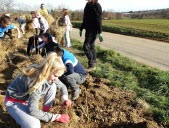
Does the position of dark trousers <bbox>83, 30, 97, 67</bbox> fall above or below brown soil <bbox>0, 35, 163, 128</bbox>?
above

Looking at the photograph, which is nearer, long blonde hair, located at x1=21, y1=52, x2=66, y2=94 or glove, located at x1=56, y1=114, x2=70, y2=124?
long blonde hair, located at x1=21, y1=52, x2=66, y2=94

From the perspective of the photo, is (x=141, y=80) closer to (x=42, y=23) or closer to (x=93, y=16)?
(x=93, y=16)

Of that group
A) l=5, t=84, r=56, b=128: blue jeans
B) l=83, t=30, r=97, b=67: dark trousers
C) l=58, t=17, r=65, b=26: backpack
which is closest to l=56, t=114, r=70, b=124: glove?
l=5, t=84, r=56, b=128: blue jeans

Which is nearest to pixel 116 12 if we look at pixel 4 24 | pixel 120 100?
pixel 4 24

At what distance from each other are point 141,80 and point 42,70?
3831 mm

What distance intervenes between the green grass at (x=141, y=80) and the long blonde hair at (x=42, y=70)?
7.16ft

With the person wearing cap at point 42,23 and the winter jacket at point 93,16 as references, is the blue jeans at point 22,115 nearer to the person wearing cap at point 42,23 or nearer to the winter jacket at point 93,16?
the winter jacket at point 93,16

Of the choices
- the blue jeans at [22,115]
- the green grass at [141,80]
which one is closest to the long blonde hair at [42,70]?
the blue jeans at [22,115]

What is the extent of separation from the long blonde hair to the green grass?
2.18 metres

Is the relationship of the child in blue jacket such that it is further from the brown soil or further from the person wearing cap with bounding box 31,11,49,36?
the person wearing cap with bounding box 31,11,49,36

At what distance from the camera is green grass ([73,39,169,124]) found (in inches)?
222

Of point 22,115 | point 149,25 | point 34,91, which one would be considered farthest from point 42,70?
point 149,25

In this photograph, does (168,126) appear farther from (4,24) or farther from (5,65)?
(4,24)

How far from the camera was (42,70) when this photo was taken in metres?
3.84
